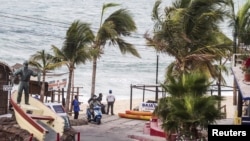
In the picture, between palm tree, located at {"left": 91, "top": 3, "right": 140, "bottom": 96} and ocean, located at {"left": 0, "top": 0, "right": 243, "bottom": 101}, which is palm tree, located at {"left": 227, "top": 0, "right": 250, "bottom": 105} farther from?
ocean, located at {"left": 0, "top": 0, "right": 243, "bottom": 101}

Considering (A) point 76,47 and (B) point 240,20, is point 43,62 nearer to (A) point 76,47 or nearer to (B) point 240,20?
(A) point 76,47

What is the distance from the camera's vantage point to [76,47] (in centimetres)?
3103

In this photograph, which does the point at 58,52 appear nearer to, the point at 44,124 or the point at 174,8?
the point at 174,8

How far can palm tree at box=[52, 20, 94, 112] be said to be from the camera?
30938mm

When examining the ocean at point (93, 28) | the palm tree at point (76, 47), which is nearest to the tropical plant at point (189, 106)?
the palm tree at point (76, 47)

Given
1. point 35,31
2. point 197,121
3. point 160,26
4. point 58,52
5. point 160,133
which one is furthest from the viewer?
point 35,31

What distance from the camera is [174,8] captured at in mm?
28438

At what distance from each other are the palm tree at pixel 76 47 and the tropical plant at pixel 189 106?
13.6 m

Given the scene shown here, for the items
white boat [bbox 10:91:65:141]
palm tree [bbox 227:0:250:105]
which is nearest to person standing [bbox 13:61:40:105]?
white boat [bbox 10:91:65:141]

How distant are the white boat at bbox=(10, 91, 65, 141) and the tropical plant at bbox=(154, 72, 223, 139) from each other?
437cm

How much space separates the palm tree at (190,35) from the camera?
87.3 ft

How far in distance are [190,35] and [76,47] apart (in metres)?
6.76

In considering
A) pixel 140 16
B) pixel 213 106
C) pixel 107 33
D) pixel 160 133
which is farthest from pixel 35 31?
pixel 213 106

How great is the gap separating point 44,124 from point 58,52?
1069 centimetres
